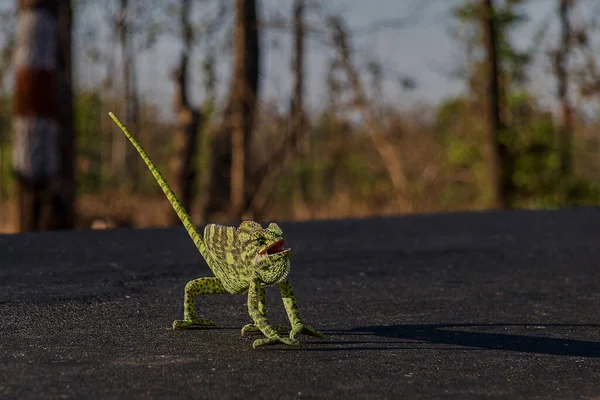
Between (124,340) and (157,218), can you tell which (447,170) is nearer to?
(157,218)

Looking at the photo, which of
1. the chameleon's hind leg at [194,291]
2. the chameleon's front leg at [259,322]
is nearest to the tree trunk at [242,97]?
the chameleon's hind leg at [194,291]

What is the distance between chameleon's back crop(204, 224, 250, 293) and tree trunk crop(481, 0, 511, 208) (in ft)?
53.1

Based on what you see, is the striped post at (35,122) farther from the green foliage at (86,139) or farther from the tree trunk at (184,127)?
the green foliage at (86,139)

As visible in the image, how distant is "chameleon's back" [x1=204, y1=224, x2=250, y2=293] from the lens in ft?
12.5

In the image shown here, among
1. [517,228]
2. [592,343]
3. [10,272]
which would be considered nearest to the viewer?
[592,343]

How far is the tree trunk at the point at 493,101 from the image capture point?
762 inches

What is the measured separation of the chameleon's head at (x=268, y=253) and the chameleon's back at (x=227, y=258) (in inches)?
3.8

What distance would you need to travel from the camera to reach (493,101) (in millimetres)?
19438

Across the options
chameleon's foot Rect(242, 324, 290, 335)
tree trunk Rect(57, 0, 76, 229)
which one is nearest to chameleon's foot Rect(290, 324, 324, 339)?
chameleon's foot Rect(242, 324, 290, 335)

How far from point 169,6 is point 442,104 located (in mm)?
11266

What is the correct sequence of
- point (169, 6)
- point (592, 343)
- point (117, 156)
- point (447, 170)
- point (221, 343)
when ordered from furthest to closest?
point (117, 156) → point (447, 170) → point (169, 6) → point (592, 343) → point (221, 343)

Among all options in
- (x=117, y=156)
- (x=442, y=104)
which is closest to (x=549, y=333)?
(x=442, y=104)

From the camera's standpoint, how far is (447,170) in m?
25.9

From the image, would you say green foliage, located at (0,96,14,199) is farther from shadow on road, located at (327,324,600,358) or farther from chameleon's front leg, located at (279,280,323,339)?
chameleon's front leg, located at (279,280,323,339)
